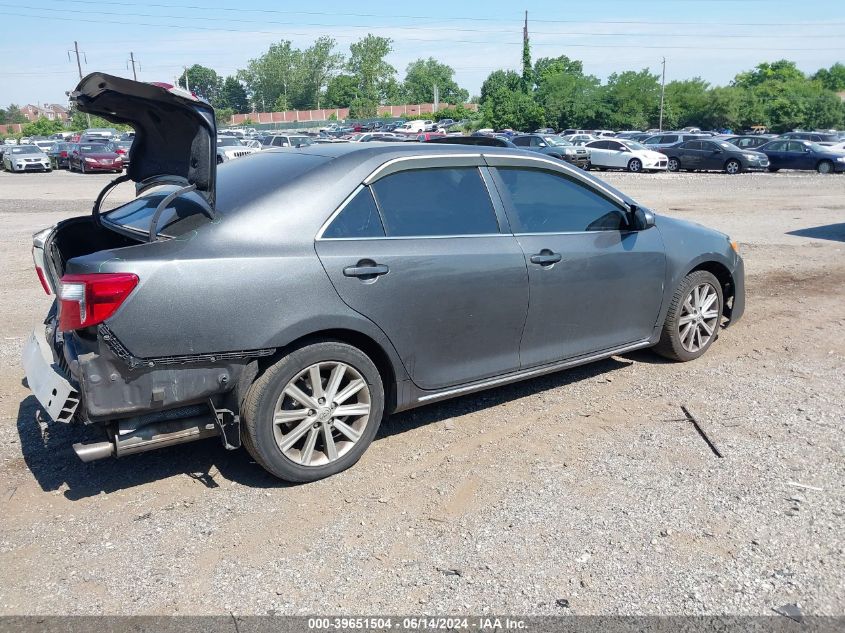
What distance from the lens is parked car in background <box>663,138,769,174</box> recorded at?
96.0ft

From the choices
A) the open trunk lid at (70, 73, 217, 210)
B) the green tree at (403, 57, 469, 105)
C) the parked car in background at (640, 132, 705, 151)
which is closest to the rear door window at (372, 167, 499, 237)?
the open trunk lid at (70, 73, 217, 210)

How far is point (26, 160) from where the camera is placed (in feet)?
116

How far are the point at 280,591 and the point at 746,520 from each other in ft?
7.35

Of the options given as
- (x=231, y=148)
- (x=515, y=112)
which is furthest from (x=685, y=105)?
(x=231, y=148)

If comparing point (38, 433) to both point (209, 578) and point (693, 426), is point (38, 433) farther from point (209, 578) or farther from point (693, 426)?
point (693, 426)

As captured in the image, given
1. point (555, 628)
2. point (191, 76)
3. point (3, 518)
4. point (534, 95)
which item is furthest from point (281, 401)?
point (191, 76)

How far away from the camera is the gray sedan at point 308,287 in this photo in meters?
3.50

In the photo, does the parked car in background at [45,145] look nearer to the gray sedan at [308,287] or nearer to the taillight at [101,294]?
the gray sedan at [308,287]

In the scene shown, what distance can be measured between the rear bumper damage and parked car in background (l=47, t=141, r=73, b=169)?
36.9 metres

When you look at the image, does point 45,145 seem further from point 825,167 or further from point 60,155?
point 825,167

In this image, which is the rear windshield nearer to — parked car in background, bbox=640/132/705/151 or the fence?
parked car in background, bbox=640/132/705/151

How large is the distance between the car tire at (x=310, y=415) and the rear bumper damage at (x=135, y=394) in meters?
0.13

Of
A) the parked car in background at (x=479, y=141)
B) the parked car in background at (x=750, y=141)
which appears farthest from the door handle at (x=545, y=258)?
the parked car in background at (x=750, y=141)

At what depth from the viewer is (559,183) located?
501 cm
